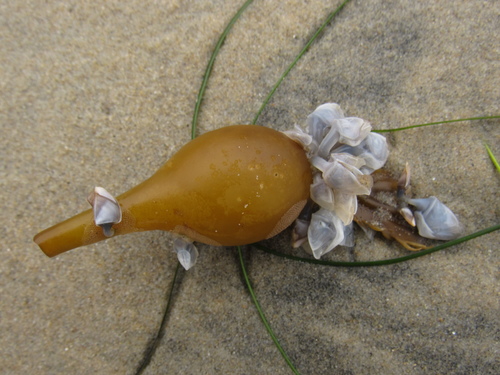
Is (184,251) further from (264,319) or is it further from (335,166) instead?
(335,166)

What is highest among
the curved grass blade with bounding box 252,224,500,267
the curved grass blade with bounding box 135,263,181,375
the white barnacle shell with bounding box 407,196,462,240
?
the white barnacle shell with bounding box 407,196,462,240

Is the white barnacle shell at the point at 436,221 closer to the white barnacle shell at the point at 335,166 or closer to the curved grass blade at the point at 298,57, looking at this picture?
the white barnacle shell at the point at 335,166

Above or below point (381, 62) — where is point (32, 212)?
below

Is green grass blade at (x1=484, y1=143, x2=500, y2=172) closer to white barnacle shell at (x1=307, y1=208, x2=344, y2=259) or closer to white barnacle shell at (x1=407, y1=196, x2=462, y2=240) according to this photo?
white barnacle shell at (x1=407, y1=196, x2=462, y2=240)

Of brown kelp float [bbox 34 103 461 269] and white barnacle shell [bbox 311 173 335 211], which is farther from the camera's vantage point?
white barnacle shell [bbox 311 173 335 211]

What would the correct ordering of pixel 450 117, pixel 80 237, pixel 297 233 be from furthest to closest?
pixel 450 117 < pixel 297 233 < pixel 80 237

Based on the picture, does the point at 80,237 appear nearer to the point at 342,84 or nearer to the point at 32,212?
the point at 32,212

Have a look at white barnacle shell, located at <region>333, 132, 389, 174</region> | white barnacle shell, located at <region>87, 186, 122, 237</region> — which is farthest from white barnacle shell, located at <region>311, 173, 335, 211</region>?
white barnacle shell, located at <region>87, 186, 122, 237</region>

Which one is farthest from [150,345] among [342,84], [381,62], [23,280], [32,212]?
[381,62]
